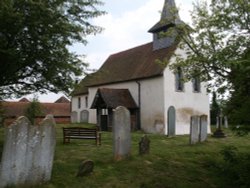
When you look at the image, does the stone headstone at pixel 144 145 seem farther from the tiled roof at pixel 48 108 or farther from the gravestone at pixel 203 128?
the tiled roof at pixel 48 108

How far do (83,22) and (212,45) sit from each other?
5052 mm

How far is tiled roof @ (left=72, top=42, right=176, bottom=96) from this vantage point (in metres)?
31.9

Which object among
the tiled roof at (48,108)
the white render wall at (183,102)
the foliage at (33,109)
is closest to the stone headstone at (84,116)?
the foliage at (33,109)

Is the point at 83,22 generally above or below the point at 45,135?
above

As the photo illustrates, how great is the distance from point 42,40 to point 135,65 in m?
22.4

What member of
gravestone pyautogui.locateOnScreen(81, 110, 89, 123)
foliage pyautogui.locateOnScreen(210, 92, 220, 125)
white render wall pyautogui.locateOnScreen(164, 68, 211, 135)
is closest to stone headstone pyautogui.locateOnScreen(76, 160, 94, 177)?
foliage pyautogui.locateOnScreen(210, 92, 220, 125)

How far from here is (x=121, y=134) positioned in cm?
1419

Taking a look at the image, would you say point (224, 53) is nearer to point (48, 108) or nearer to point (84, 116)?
point (84, 116)

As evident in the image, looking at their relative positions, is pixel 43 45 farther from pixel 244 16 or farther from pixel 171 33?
pixel 244 16

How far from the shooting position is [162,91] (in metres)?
30.3

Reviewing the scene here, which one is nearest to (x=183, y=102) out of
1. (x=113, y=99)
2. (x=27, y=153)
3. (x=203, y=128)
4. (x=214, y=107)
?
(x=214, y=107)

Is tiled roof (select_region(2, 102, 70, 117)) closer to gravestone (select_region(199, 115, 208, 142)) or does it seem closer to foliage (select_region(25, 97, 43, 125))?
foliage (select_region(25, 97, 43, 125))

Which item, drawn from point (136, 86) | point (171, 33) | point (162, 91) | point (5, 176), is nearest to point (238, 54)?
point (171, 33)

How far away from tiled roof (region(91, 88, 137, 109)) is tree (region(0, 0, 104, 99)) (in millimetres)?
15682
